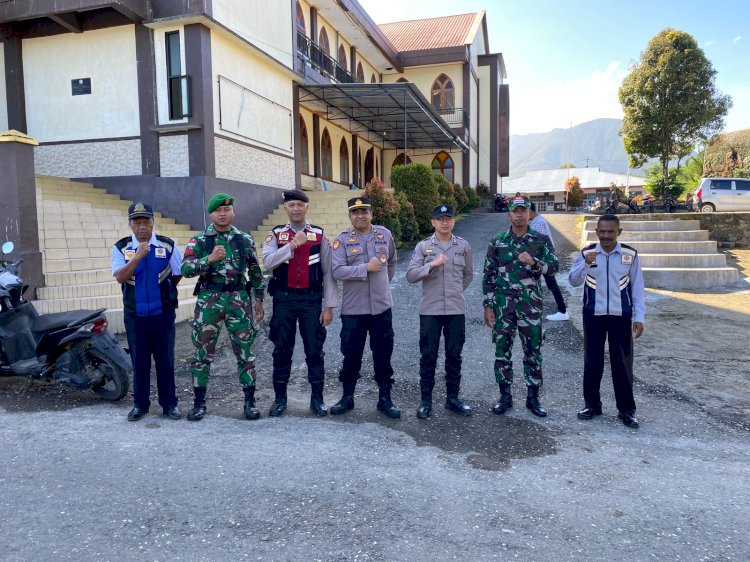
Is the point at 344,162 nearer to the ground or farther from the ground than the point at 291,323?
farther from the ground

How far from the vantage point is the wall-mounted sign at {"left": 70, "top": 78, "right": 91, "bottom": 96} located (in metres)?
12.4

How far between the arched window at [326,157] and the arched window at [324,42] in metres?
2.86

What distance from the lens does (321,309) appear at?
4.57 metres

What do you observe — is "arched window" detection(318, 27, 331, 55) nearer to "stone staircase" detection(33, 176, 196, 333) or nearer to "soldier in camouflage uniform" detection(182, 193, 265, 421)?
"stone staircase" detection(33, 176, 196, 333)

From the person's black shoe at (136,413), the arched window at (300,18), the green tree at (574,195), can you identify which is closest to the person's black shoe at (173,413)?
the person's black shoe at (136,413)

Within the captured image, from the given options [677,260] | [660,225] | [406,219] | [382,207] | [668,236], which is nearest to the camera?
[677,260]

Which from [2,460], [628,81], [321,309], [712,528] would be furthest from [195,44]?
[628,81]

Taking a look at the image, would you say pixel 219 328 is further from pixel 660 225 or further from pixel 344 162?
pixel 344 162

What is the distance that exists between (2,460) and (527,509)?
11.0ft

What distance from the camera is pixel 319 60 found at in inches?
745

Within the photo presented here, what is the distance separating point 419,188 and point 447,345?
11788 millimetres

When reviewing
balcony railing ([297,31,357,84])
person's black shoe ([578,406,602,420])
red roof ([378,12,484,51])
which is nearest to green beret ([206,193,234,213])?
person's black shoe ([578,406,602,420])

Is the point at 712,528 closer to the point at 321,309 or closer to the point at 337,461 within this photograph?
the point at 337,461

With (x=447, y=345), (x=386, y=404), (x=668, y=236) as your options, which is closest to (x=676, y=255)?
(x=668, y=236)
